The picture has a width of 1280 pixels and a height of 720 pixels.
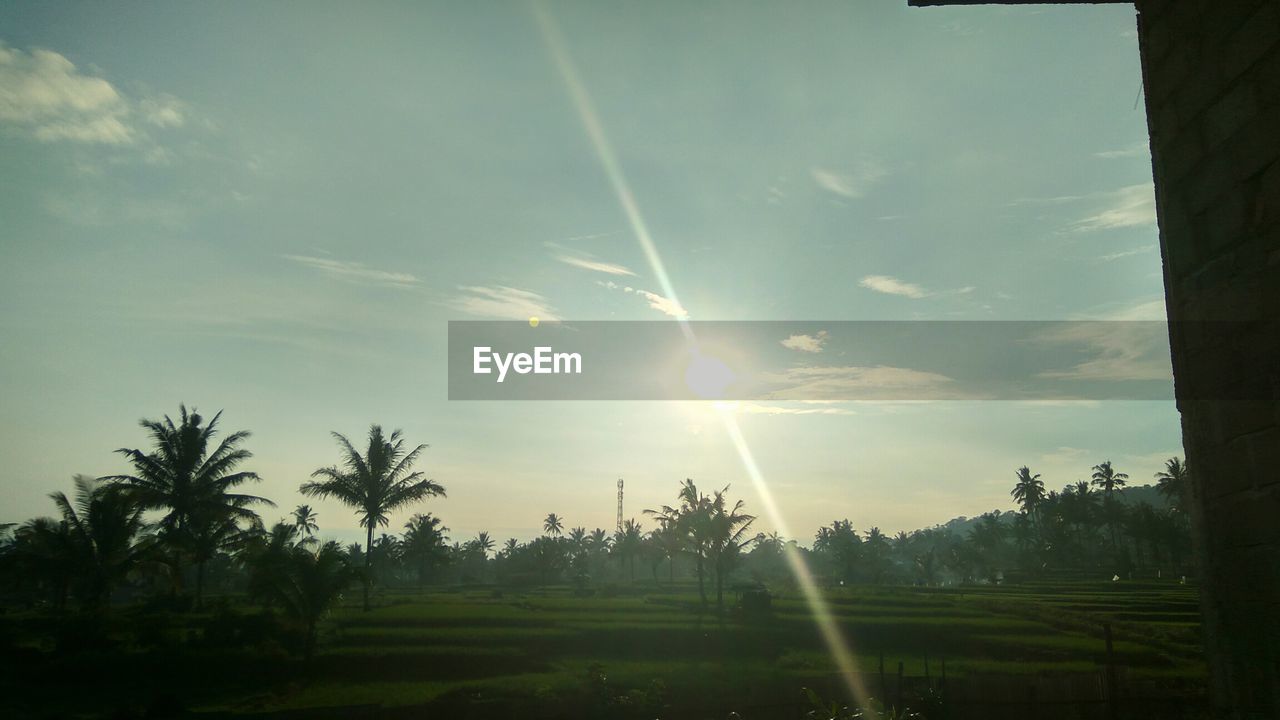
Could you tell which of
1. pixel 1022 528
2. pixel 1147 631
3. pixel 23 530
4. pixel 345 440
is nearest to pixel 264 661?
pixel 345 440

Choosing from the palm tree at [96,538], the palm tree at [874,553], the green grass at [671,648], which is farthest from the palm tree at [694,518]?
the palm tree at [874,553]

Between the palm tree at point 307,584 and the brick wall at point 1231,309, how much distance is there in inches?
908

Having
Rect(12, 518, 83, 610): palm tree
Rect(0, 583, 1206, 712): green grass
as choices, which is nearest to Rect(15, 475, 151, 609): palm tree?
Rect(12, 518, 83, 610): palm tree

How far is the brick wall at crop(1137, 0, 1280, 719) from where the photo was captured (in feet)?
7.86

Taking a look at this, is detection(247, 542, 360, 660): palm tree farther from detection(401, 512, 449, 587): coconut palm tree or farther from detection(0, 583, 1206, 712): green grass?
detection(401, 512, 449, 587): coconut palm tree

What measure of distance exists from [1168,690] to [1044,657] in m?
9.70

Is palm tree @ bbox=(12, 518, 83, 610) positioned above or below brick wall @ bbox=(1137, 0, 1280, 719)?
below

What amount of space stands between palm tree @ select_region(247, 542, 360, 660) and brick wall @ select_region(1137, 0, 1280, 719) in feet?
75.7

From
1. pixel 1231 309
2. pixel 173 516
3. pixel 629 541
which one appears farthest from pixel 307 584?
pixel 629 541

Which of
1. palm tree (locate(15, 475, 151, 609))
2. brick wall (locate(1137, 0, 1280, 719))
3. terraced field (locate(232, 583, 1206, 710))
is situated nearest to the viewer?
brick wall (locate(1137, 0, 1280, 719))

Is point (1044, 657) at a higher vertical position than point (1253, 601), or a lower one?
lower

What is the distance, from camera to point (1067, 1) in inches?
130

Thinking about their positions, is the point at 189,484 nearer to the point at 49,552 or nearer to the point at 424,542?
the point at 49,552

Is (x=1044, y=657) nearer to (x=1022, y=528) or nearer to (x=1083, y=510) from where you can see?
(x=1083, y=510)
